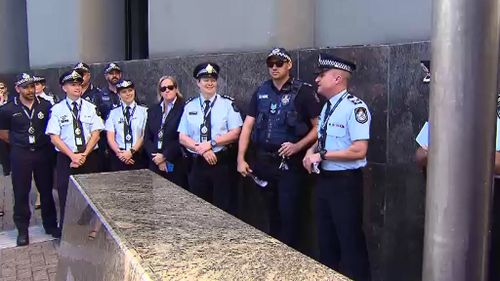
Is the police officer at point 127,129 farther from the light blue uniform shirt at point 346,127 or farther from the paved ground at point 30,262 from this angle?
the light blue uniform shirt at point 346,127

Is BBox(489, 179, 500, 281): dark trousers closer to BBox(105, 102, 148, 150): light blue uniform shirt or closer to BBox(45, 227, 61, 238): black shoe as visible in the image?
BBox(105, 102, 148, 150): light blue uniform shirt

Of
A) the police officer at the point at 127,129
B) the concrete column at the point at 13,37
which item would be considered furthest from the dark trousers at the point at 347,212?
the concrete column at the point at 13,37

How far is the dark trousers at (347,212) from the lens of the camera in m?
4.62

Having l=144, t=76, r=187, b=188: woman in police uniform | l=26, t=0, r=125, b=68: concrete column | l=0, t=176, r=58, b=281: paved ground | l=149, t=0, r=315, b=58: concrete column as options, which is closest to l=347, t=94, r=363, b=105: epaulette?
l=149, t=0, r=315, b=58: concrete column

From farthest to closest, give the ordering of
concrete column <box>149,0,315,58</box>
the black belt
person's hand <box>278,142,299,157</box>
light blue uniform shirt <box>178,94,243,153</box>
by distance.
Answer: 1. concrete column <box>149,0,315,58</box>
2. light blue uniform shirt <box>178,94,243,153</box>
3. person's hand <box>278,142,299,157</box>
4. the black belt

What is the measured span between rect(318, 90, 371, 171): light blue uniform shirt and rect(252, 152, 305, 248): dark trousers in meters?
0.59

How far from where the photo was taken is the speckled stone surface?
2.08 m

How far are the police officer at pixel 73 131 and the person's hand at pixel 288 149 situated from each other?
2.52 meters

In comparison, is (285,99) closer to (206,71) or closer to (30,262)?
(206,71)

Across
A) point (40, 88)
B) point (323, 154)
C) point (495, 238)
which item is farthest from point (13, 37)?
point (495, 238)

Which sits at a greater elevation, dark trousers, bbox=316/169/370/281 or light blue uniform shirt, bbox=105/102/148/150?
light blue uniform shirt, bbox=105/102/148/150

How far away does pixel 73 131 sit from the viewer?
6.63 meters

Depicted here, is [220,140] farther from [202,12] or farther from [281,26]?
[202,12]

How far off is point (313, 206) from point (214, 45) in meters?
2.85
